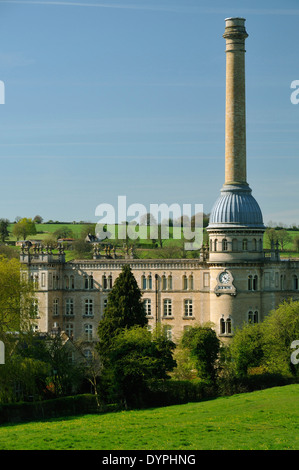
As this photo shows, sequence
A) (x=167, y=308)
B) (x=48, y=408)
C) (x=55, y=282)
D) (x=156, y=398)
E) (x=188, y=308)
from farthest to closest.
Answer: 1. (x=55, y=282)
2. (x=167, y=308)
3. (x=188, y=308)
4. (x=156, y=398)
5. (x=48, y=408)

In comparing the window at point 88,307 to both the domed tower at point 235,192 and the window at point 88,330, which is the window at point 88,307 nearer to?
the window at point 88,330

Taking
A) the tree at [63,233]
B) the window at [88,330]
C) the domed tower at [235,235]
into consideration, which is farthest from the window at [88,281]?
the tree at [63,233]

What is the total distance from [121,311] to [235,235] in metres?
13.8

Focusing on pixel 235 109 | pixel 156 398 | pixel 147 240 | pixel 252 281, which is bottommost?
pixel 156 398

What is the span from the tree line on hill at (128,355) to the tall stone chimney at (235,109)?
14.7 meters

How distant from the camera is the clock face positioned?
284 feet

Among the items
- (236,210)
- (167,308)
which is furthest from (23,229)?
(236,210)

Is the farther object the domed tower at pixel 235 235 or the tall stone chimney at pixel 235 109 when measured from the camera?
the tall stone chimney at pixel 235 109

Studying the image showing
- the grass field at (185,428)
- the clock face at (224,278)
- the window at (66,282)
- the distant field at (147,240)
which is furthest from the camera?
the distant field at (147,240)

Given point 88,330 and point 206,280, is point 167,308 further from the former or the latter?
point 88,330

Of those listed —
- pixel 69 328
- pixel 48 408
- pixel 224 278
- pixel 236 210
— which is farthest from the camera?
pixel 69 328

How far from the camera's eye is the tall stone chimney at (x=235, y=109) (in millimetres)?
89188

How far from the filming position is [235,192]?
290ft

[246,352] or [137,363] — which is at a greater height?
[246,352]
